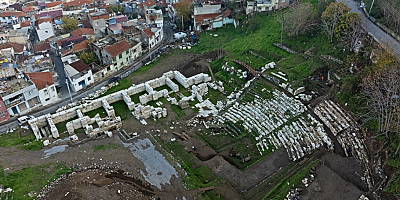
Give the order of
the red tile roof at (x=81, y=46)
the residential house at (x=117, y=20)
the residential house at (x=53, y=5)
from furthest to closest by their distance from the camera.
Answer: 1. the residential house at (x=53, y=5)
2. the residential house at (x=117, y=20)
3. the red tile roof at (x=81, y=46)

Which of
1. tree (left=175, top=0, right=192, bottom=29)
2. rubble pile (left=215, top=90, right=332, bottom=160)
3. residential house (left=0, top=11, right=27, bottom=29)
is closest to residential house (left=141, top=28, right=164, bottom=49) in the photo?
tree (left=175, top=0, right=192, bottom=29)

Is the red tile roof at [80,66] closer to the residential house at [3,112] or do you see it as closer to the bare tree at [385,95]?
the residential house at [3,112]

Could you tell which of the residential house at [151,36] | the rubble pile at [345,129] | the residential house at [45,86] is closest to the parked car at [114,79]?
the residential house at [45,86]

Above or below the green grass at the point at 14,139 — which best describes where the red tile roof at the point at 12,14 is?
above

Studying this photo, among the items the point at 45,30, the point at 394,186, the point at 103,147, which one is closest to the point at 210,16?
the point at 45,30

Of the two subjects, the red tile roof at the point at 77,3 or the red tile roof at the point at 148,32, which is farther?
the red tile roof at the point at 77,3

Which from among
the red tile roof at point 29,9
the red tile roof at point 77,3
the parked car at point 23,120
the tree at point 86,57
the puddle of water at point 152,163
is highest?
the red tile roof at point 77,3

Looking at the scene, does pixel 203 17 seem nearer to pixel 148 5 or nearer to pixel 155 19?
pixel 155 19
